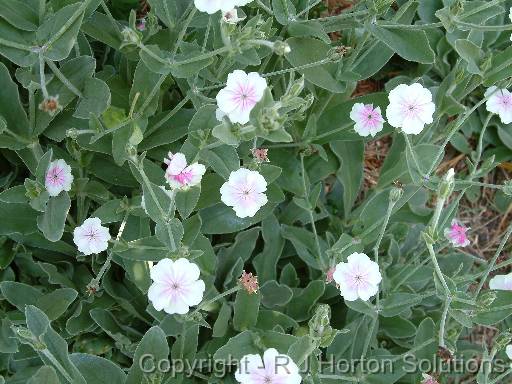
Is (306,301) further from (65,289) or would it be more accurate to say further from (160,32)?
(160,32)

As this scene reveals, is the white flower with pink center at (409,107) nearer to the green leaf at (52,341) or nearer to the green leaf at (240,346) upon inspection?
the green leaf at (240,346)

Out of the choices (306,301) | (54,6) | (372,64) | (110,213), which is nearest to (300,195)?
(306,301)

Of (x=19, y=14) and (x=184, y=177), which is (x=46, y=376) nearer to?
(x=184, y=177)

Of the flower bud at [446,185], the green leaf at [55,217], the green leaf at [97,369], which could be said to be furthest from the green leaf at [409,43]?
the green leaf at [97,369]

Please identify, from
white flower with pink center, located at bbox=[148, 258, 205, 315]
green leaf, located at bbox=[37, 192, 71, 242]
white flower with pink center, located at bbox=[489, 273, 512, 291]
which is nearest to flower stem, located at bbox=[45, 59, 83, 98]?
green leaf, located at bbox=[37, 192, 71, 242]

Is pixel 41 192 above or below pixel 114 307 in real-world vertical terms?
above

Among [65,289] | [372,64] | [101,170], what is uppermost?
[372,64]

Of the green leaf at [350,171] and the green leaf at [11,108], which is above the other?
the green leaf at [11,108]

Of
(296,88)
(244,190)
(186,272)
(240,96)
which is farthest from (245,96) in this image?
(186,272)
